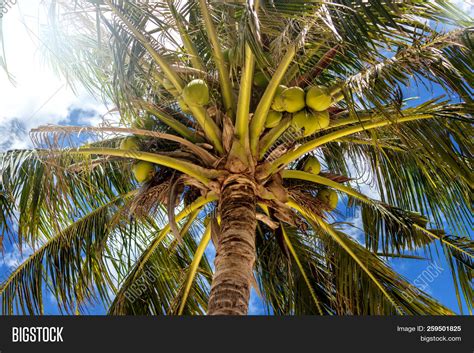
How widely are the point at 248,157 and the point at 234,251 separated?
0.81 metres

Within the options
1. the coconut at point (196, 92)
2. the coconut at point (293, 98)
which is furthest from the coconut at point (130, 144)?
the coconut at point (293, 98)

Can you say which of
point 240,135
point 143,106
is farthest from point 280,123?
point 143,106

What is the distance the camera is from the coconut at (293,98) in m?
4.16

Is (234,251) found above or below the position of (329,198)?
below

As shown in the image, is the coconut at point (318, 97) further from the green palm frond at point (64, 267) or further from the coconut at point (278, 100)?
the green palm frond at point (64, 267)

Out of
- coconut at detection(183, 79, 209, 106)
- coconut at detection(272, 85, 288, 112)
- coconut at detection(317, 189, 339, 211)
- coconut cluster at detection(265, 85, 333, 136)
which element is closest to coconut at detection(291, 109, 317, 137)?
coconut cluster at detection(265, 85, 333, 136)

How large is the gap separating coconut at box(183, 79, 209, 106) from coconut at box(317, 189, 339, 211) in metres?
1.50

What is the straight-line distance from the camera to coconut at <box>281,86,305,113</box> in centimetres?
416

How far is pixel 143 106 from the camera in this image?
4.47 metres

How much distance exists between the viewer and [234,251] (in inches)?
161

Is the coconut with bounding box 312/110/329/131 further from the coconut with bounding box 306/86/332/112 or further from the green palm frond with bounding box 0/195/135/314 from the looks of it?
the green palm frond with bounding box 0/195/135/314

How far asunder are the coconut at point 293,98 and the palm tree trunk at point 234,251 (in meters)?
0.71

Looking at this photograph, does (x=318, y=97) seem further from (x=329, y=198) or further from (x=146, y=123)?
(x=146, y=123)

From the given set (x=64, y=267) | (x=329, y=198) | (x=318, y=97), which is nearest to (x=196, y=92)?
(x=318, y=97)
